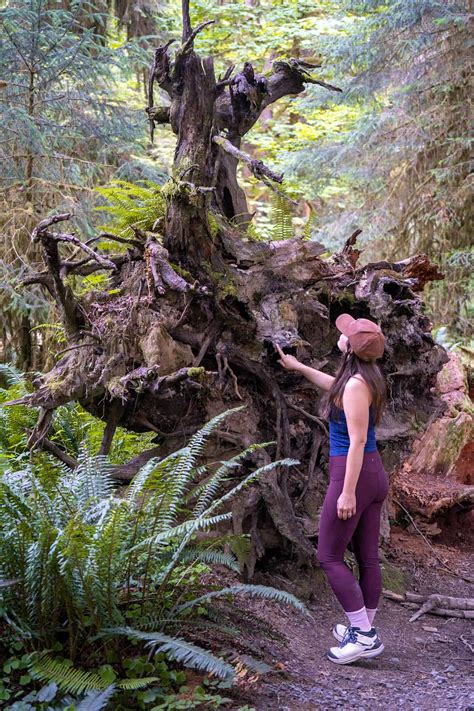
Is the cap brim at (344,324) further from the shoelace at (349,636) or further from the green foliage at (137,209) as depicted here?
the shoelace at (349,636)

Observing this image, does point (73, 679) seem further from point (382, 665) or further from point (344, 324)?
point (344, 324)

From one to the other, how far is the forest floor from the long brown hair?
132cm

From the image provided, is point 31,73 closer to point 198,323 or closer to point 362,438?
point 198,323

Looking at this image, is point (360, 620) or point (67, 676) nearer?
point (67, 676)

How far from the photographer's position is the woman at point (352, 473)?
3.69m

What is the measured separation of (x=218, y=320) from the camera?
445cm

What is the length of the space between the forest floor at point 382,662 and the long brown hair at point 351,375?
4.32 ft

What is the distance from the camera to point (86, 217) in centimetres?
761

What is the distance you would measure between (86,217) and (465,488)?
527cm

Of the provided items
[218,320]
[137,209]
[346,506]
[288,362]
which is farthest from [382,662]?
[137,209]

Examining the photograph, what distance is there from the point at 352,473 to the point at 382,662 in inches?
49.3

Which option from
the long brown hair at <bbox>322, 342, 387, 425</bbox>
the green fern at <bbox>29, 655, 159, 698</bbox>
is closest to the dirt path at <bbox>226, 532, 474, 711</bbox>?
the green fern at <bbox>29, 655, 159, 698</bbox>

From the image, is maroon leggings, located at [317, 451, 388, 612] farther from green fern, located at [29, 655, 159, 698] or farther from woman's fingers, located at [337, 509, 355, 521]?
green fern, located at [29, 655, 159, 698]

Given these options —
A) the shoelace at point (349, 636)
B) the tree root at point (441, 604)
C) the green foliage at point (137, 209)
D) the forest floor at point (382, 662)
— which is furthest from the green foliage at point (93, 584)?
the tree root at point (441, 604)
